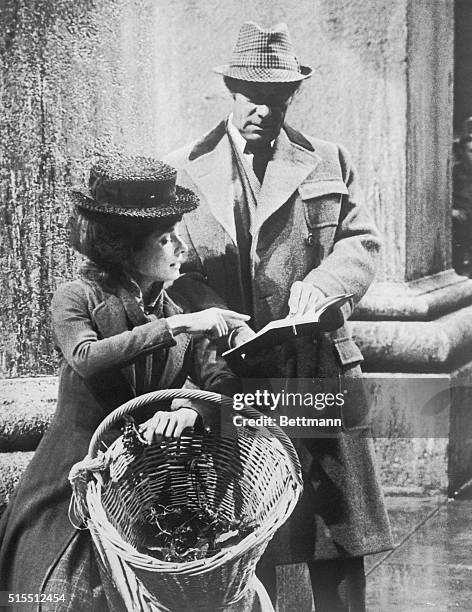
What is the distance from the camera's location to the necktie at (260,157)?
4.04 meters

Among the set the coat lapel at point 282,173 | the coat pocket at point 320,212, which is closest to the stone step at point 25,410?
the coat lapel at point 282,173

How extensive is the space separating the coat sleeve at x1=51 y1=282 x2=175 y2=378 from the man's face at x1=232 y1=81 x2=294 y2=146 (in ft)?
2.68

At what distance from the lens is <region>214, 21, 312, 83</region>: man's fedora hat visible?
3.99 m

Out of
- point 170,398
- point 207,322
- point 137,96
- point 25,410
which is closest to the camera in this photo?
point 170,398

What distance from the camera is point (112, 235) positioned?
13.0 ft

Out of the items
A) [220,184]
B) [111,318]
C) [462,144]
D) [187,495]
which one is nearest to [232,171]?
[220,184]

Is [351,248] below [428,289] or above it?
above

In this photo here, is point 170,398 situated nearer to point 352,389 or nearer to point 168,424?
point 168,424

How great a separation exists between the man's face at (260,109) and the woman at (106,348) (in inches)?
13.6

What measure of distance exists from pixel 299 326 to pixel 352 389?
0.33 m

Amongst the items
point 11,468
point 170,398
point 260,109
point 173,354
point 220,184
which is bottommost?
point 11,468

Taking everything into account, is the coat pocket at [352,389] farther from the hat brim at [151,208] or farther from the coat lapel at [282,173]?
the hat brim at [151,208]

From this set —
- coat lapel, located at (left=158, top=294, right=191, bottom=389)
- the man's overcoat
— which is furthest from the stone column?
coat lapel, located at (left=158, top=294, right=191, bottom=389)

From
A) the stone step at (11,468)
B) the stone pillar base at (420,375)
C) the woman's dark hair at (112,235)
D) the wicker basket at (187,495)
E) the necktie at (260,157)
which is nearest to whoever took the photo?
the wicker basket at (187,495)
